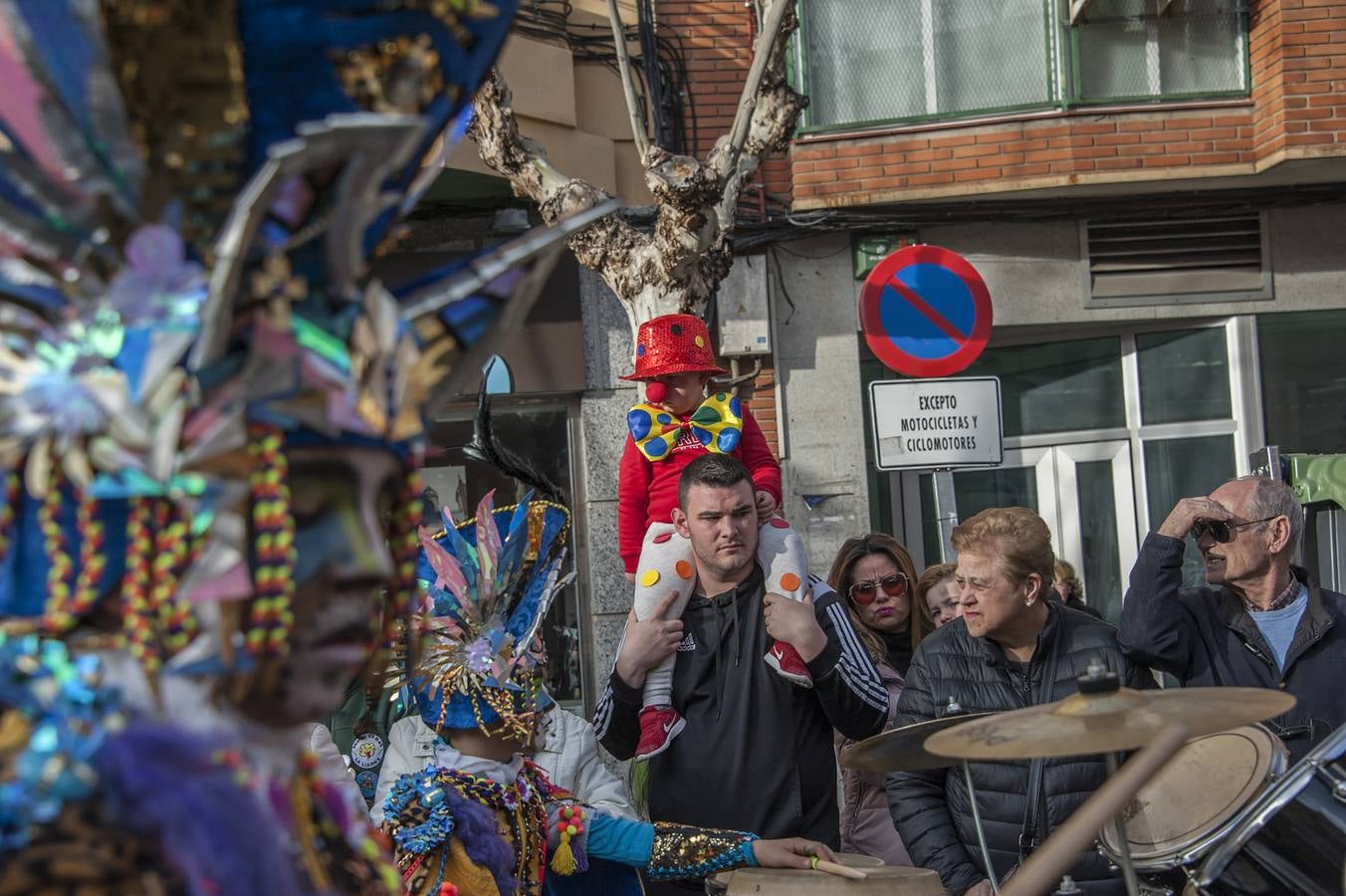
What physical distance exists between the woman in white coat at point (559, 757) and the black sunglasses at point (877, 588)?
5.02 ft

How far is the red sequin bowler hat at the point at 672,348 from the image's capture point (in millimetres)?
5965

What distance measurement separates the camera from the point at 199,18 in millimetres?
1566

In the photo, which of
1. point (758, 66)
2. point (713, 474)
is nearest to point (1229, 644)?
point (713, 474)

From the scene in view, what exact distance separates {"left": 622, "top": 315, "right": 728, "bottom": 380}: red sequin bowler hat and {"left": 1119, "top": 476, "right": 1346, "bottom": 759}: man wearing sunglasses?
6.17 ft

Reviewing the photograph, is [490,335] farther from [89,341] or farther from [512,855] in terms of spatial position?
[512,855]

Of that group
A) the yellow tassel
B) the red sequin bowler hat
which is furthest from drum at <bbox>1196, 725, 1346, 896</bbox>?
the red sequin bowler hat

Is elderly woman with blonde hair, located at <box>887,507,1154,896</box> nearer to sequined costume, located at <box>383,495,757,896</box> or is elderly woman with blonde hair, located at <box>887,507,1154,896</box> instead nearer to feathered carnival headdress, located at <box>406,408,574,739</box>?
sequined costume, located at <box>383,495,757,896</box>

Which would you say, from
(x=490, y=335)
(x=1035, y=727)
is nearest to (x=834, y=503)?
(x=1035, y=727)

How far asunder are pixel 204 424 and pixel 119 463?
86 mm

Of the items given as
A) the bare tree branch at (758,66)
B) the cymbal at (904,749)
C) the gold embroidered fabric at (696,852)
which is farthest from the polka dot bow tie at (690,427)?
the cymbal at (904,749)

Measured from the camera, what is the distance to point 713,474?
15.6 ft

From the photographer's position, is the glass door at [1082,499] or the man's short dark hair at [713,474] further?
the glass door at [1082,499]

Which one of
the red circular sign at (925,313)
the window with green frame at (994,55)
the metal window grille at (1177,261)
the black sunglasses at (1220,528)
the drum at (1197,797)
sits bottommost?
the drum at (1197,797)

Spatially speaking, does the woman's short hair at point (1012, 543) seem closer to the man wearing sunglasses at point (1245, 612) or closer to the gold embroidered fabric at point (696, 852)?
the man wearing sunglasses at point (1245, 612)
